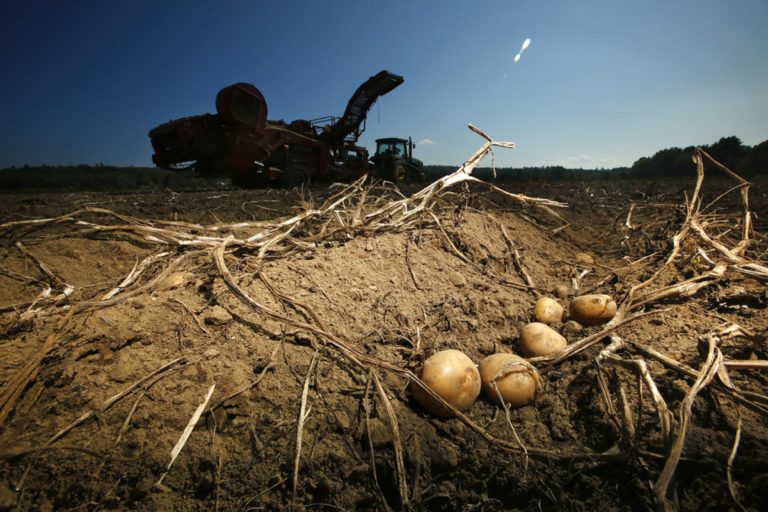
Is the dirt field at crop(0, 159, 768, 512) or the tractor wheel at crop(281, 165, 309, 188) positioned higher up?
the tractor wheel at crop(281, 165, 309, 188)

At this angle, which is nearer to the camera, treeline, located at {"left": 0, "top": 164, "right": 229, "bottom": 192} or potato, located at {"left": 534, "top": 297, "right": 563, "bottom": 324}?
potato, located at {"left": 534, "top": 297, "right": 563, "bottom": 324}

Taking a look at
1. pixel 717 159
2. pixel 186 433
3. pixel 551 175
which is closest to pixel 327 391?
pixel 186 433

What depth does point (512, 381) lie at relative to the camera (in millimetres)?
1504

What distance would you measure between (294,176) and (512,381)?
10.1m

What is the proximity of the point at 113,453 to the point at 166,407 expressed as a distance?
0.19 m

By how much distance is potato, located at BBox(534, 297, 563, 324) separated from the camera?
215 centimetres

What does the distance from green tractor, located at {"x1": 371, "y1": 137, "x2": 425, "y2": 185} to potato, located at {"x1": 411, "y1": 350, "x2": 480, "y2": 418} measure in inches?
514

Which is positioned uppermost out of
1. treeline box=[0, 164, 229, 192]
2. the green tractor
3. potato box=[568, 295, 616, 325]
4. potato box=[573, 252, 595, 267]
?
the green tractor

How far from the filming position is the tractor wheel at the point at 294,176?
10266mm

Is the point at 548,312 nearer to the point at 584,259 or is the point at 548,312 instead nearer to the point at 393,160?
the point at 584,259

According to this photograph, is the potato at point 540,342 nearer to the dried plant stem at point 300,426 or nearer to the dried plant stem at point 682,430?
the dried plant stem at point 682,430

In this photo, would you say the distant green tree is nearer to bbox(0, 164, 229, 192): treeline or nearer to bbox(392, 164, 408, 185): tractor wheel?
bbox(392, 164, 408, 185): tractor wheel

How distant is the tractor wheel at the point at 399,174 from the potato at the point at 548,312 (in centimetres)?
1243

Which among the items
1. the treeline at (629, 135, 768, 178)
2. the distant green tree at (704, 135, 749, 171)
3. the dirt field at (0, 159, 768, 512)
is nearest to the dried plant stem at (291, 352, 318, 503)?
the dirt field at (0, 159, 768, 512)
